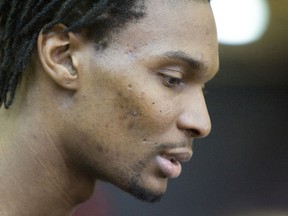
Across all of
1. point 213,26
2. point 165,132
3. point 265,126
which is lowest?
point 165,132

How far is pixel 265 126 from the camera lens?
2.92 metres

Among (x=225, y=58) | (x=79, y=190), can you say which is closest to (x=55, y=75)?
(x=79, y=190)

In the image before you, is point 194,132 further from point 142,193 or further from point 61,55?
point 61,55

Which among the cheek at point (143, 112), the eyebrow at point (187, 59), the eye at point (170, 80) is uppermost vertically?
the eyebrow at point (187, 59)

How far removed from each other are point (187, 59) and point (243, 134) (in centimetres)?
182

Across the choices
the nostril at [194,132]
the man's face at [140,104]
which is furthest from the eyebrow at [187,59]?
the nostril at [194,132]

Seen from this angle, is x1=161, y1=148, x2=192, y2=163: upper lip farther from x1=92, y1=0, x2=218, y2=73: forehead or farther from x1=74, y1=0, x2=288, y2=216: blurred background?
x1=74, y1=0, x2=288, y2=216: blurred background

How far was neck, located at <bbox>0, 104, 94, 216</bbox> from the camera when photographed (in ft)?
3.65

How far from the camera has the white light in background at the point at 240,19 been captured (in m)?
2.61

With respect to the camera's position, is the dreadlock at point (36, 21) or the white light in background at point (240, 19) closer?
the dreadlock at point (36, 21)

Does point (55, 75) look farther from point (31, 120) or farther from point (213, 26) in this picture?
point (213, 26)

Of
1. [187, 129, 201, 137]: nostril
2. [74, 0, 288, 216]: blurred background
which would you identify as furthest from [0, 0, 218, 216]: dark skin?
[74, 0, 288, 216]: blurred background

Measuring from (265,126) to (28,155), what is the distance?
1934 mm

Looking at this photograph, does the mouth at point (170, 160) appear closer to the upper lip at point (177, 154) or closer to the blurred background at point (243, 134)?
the upper lip at point (177, 154)
